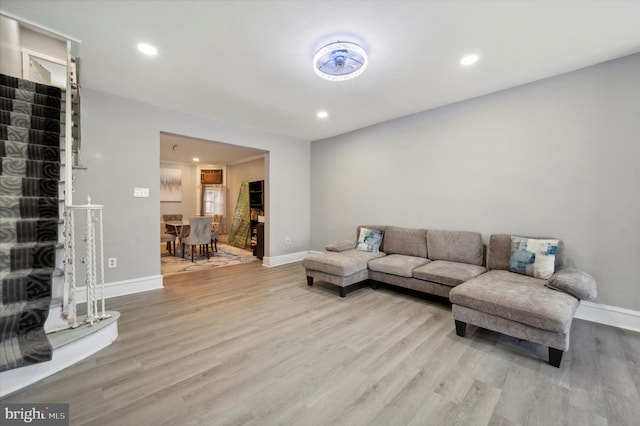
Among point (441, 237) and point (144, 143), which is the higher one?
point (144, 143)

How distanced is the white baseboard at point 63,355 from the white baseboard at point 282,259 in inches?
111

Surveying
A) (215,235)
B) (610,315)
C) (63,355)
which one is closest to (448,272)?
(610,315)

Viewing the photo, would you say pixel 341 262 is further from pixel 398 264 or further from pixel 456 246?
pixel 456 246

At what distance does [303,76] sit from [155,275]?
3.42 meters

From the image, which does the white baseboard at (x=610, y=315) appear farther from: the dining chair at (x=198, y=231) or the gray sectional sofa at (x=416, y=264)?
the dining chair at (x=198, y=231)

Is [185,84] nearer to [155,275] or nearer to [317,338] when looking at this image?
[155,275]

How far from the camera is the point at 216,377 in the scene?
178 centimetres

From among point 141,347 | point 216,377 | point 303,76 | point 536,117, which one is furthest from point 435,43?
point 141,347

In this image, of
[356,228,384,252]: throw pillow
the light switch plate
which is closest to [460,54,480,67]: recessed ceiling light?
[356,228,384,252]: throw pillow

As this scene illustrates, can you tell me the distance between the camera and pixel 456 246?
3.42 metres

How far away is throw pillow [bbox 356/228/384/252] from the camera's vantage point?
4.12 metres

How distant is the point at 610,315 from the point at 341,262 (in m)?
2.81

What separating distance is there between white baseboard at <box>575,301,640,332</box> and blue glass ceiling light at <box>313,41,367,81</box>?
11.2ft

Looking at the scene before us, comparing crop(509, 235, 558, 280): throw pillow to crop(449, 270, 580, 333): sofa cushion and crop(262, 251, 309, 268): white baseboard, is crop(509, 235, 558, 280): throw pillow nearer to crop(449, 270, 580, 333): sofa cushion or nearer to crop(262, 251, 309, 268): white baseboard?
crop(449, 270, 580, 333): sofa cushion
